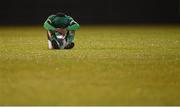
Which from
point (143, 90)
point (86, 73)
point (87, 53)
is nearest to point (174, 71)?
point (86, 73)

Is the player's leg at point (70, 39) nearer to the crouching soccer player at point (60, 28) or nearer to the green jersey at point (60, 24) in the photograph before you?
the crouching soccer player at point (60, 28)

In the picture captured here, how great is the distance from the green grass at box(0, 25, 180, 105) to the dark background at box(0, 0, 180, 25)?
1345 cm

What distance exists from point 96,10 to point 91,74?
69.1 ft

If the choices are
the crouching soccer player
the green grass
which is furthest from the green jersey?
the green grass

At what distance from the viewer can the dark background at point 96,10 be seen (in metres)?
30.6

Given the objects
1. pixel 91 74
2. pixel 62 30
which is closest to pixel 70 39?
pixel 62 30

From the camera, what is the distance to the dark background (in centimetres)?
3056

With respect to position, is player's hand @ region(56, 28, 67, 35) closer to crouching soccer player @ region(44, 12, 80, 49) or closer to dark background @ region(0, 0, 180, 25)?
crouching soccer player @ region(44, 12, 80, 49)

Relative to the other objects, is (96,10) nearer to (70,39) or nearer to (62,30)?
(70,39)

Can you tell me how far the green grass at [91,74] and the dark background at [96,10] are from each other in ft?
44.1

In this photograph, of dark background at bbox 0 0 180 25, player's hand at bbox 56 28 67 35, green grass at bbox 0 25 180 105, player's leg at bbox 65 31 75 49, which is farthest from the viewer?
dark background at bbox 0 0 180 25

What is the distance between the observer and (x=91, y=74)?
10570 millimetres

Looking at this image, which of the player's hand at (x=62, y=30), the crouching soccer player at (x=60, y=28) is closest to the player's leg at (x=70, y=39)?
the crouching soccer player at (x=60, y=28)

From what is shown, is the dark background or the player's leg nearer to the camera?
the player's leg
